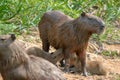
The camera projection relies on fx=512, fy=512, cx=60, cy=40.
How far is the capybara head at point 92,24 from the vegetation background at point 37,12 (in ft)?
5.17

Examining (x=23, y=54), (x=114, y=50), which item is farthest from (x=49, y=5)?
(x=23, y=54)

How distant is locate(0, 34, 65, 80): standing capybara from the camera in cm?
620

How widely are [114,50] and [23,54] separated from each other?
4627 millimetres

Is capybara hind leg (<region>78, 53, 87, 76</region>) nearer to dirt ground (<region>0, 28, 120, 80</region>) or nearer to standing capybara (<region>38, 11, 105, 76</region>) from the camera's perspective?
standing capybara (<region>38, 11, 105, 76</region>)

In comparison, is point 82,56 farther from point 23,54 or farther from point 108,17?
point 108,17

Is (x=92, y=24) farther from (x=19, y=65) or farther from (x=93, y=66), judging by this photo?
(x=19, y=65)

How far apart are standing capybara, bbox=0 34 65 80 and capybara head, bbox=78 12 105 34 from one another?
2.15 metres

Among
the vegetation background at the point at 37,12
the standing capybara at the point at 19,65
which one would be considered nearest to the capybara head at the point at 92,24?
the vegetation background at the point at 37,12

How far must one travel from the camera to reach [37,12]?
1073 centimetres

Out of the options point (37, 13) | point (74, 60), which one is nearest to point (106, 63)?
point (74, 60)

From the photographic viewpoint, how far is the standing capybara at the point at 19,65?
6.20m

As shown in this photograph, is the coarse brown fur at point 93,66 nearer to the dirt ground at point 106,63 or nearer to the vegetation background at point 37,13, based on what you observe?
the dirt ground at point 106,63

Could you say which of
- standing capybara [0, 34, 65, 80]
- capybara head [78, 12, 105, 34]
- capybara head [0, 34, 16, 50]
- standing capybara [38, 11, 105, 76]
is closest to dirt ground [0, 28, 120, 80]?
standing capybara [38, 11, 105, 76]

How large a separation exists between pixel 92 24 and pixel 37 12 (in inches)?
97.4
